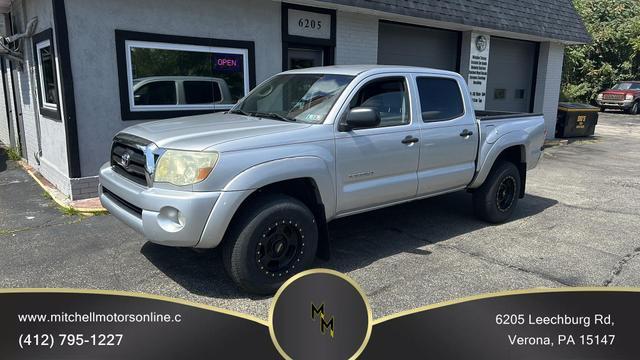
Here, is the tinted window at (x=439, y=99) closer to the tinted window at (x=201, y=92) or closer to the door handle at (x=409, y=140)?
the door handle at (x=409, y=140)

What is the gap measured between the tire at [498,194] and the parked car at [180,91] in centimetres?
454

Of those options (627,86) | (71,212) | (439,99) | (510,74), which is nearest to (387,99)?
(439,99)

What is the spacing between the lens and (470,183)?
18.8 feet

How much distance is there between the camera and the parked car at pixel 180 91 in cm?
733

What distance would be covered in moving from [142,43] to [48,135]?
2.30m

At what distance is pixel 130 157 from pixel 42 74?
15.9 feet

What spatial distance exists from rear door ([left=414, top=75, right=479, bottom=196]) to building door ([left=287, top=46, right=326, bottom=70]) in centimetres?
429

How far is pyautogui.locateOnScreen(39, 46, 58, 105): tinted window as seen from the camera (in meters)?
7.11

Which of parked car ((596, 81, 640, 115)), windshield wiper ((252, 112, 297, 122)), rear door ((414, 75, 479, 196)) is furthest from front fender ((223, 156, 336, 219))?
parked car ((596, 81, 640, 115))

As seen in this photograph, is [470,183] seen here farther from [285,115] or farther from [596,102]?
[596,102]

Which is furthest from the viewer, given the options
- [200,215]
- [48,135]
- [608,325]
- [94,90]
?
[48,135]

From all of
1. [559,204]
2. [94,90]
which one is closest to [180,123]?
[94,90]

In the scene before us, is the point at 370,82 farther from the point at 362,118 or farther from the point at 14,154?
the point at 14,154

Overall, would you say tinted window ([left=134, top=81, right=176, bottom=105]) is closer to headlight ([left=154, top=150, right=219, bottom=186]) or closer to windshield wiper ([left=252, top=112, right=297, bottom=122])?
windshield wiper ([left=252, top=112, right=297, bottom=122])
